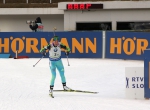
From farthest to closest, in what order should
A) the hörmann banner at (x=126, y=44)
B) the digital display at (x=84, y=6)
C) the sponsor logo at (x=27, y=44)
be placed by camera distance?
1. the digital display at (x=84, y=6)
2. the sponsor logo at (x=27, y=44)
3. the hörmann banner at (x=126, y=44)

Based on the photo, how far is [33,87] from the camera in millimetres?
13625

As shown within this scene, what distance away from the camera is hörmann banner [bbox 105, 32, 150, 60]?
23719 mm

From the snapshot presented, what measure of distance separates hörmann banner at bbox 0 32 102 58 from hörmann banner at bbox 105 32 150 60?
0.73 metres

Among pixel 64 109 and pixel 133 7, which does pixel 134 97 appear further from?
pixel 133 7

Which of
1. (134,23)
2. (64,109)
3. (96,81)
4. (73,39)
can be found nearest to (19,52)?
(73,39)

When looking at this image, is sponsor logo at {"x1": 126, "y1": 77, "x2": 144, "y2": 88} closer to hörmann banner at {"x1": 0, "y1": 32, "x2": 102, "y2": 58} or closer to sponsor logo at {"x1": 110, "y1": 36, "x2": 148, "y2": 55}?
sponsor logo at {"x1": 110, "y1": 36, "x2": 148, "y2": 55}

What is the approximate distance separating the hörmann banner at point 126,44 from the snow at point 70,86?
3.14 m

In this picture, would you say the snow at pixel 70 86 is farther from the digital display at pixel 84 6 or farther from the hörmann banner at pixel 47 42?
the digital display at pixel 84 6

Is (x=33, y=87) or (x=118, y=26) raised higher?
(x=118, y=26)

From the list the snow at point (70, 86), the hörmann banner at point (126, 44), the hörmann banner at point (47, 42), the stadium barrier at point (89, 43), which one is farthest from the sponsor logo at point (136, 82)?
the hörmann banner at point (47, 42)

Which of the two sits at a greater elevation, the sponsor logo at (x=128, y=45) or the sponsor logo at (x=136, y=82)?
the sponsor logo at (x=128, y=45)

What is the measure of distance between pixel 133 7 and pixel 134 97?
2576 centimetres

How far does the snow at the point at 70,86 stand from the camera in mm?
9883

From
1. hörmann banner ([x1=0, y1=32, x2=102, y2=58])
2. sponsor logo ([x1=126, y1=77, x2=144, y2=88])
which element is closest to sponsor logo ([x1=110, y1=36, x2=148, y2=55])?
hörmann banner ([x1=0, y1=32, x2=102, y2=58])
